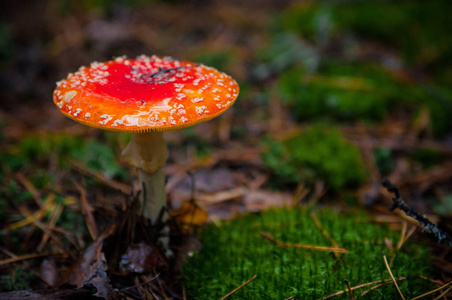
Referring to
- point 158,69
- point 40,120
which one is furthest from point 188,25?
point 158,69

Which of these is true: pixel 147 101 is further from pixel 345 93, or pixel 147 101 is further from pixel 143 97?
pixel 345 93

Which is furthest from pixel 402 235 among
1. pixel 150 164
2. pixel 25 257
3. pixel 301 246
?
pixel 25 257

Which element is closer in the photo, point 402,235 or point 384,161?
point 402,235

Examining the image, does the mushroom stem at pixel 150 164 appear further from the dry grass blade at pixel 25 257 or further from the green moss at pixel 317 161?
the green moss at pixel 317 161

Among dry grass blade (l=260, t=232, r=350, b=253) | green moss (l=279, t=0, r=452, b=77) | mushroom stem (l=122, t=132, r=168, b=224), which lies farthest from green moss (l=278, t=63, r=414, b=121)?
mushroom stem (l=122, t=132, r=168, b=224)

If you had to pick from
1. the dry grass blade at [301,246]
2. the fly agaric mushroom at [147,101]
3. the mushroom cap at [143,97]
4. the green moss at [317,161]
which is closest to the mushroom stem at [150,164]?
the fly agaric mushroom at [147,101]

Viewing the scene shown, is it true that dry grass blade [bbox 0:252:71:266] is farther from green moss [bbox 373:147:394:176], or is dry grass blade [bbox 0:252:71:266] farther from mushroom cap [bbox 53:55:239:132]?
green moss [bbox 373:147:394:176]
